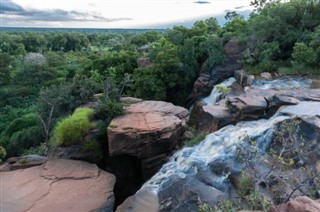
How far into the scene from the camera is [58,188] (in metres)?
7.78

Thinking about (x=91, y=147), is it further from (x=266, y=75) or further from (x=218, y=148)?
(x=266, y=75)

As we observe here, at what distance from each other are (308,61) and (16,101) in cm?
2111

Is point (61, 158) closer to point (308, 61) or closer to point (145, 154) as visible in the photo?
point (145, 154)

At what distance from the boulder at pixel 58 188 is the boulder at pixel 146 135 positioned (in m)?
0.96

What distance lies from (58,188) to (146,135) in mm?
2595

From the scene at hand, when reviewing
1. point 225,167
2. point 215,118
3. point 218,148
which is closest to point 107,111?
point 215,118

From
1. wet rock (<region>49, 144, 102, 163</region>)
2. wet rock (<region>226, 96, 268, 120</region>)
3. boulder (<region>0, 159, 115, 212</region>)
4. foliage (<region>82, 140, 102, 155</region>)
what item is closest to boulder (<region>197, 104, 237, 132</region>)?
wet rock (<region>226, 96, 268, 120</region>)

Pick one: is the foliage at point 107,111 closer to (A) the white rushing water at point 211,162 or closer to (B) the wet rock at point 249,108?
(A) the white rushing water at point 211,162

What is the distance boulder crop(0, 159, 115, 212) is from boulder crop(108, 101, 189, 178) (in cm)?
96

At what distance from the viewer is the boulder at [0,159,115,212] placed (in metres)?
7.07

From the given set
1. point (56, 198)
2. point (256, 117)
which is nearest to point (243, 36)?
point (256, 117)

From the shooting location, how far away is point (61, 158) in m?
9.31

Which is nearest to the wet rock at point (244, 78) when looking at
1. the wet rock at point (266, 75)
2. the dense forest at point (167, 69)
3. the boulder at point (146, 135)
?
the wet rock at point (266, 75)

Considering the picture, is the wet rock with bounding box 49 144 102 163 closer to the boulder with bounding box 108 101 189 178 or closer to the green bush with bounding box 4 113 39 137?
the boulder with bounding box 108 101 189 178
